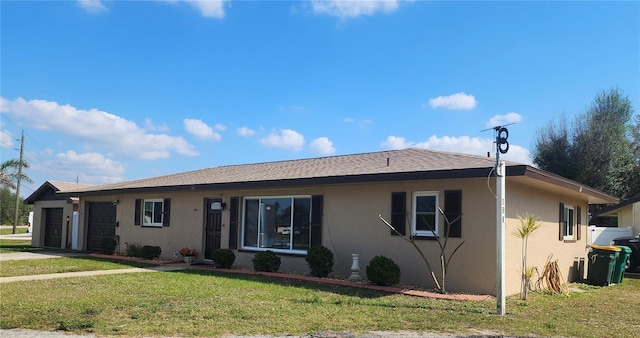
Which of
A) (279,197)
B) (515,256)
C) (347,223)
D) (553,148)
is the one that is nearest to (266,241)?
(279,197)

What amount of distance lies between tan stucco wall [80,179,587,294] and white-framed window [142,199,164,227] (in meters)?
3.14

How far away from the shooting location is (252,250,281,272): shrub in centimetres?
1340

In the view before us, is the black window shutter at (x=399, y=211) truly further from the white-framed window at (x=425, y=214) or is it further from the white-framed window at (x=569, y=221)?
the white-framed window at (x=569, y=221)

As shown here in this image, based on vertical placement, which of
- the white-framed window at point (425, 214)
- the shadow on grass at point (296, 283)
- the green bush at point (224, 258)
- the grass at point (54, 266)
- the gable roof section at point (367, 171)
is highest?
the gable roof section at point (367, 171)

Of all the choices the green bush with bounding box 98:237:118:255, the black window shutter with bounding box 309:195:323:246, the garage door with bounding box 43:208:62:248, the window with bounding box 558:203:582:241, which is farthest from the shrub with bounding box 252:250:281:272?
the garage door with bounding box 43:208:62:248

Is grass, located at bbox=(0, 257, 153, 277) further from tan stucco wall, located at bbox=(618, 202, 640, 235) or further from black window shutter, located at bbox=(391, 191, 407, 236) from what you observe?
tan stucco wall, located at bbox=(618, 202, 640, 235)

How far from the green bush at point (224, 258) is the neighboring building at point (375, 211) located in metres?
0.70

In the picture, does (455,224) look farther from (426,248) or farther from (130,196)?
(130,196)

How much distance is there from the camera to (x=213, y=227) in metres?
16.5


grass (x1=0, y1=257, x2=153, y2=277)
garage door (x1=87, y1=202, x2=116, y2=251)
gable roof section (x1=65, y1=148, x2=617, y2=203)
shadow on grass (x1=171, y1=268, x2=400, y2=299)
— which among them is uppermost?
gable roof section (x1=65, y1=148, x2=617, y2=203)

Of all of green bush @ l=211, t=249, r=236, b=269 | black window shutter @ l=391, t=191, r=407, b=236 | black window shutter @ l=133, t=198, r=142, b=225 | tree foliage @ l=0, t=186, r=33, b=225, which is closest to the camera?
black window shutter @ l=391, t=191, r=407, b=236

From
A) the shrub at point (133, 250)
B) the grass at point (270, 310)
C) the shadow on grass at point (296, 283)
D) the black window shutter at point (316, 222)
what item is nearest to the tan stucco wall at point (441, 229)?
the black window shutter at point (316, 222)

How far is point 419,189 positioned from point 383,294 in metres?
2.73

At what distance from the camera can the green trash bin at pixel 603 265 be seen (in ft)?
44.0
